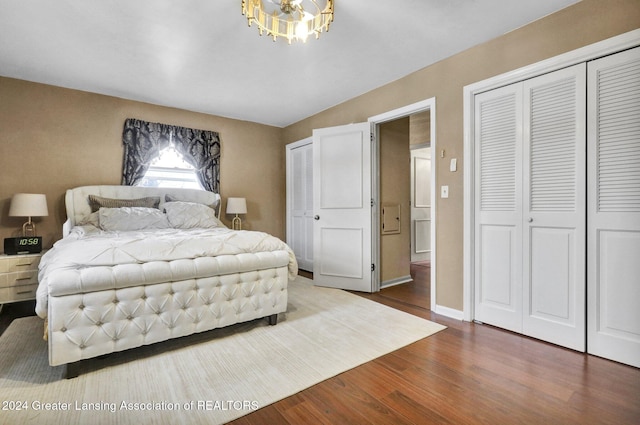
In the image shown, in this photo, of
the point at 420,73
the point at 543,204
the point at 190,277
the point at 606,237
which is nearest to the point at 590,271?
the point at 606,237

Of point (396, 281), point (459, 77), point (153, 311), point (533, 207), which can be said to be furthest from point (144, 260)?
point (396, 281)

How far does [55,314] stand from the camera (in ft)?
5.61

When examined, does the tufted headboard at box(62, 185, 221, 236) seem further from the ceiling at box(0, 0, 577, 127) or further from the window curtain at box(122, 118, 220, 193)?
the ceiling at box(0, 0, 577, 127)

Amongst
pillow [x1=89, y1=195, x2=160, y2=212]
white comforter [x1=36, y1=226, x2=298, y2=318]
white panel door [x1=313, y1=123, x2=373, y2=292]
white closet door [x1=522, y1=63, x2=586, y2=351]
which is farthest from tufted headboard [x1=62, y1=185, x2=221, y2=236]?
white closet door [x1=522, y1=63, x2=586, y2=351]

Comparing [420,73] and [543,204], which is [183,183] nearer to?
[420,73]

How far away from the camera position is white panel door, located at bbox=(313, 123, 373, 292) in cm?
371

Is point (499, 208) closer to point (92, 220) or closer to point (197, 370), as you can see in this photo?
point (197, 370)

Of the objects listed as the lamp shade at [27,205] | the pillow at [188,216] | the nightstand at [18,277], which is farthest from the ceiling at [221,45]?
the nightstand at [18,277]

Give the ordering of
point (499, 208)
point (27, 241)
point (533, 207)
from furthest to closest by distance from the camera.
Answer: point (27, 241) → point (499, 208) → point (533, 207)

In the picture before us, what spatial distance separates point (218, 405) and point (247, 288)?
966 millimetres

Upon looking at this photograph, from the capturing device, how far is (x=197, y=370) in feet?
6.24

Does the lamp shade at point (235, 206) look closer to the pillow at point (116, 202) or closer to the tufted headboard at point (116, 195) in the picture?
the tufted headboard at point (116, 195)

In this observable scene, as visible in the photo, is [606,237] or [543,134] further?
[543,134]

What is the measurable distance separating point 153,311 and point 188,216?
178cm
